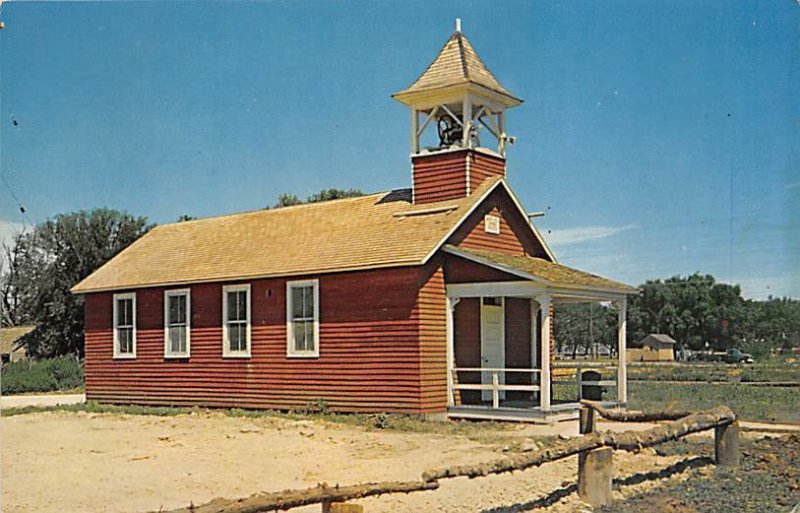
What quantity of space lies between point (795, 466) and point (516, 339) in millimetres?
7952

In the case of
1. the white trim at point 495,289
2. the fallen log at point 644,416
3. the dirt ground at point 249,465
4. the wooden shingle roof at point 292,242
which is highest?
the wooden shingle roof at point 292,242

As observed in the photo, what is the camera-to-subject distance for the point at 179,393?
21.0m

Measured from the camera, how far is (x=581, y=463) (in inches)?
393

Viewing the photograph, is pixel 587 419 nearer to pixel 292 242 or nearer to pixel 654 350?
pixel 292 242

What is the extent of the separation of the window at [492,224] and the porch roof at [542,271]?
0.50 meters

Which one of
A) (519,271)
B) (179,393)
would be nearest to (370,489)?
(519,271)

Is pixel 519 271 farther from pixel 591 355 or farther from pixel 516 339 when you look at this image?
pixel 591 355

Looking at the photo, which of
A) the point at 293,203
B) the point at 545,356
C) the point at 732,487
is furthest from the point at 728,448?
the point at 293,203

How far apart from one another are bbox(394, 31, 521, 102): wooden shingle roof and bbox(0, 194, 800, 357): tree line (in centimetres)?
765

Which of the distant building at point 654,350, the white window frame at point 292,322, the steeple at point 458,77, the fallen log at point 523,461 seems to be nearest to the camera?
the fallen log at point 523,461

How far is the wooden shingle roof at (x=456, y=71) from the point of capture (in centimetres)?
1908

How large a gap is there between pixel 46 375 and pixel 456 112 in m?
15.9

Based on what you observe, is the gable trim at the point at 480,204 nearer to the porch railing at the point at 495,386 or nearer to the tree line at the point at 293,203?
the porch railing at the point at 495,386

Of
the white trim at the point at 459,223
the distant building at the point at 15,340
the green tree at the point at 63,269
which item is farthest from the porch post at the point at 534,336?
the distant building at the point at 15,340
